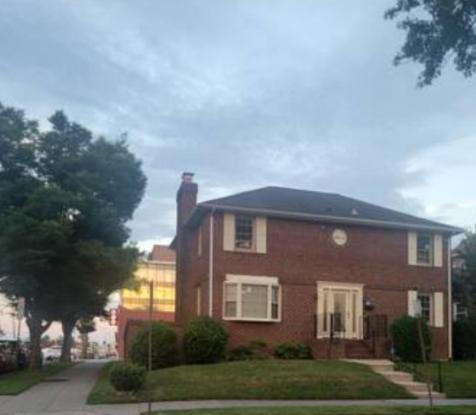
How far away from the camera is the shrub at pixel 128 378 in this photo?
19.6 m

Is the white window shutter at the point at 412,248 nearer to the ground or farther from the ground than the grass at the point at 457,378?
farther from the ground

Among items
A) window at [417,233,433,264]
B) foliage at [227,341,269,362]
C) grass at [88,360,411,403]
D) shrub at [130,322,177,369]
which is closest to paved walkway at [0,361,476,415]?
grass at [88,360,411,403]

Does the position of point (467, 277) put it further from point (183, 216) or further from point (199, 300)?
point (183, 216)

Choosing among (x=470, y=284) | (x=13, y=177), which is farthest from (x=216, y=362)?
(x=470, y=284)

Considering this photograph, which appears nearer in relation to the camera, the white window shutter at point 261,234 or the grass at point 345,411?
the grass at point 345,411

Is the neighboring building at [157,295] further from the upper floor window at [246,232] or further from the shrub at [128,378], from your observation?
the shrub at [128,378]

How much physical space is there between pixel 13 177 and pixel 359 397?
60.0ft

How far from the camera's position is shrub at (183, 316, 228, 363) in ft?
86.0

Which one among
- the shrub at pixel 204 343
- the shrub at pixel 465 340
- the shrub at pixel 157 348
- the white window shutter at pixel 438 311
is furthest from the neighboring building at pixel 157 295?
the shrub at pixel 204 343

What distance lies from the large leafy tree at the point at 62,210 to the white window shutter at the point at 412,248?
38.2 feet

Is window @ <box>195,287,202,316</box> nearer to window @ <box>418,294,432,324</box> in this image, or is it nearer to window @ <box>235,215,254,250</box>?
window @ <box>235,215,254,250</box>

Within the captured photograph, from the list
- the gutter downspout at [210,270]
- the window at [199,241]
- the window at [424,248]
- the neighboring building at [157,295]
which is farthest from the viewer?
the neighboring building at [157,295]

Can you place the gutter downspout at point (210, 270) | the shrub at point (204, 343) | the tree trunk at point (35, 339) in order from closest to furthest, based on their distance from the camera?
the shrub at point (204, 343)
the gutter downspout at point (210, 270)
the tree trunk at point (35, 339)

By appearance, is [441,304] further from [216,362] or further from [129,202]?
[129,202]
